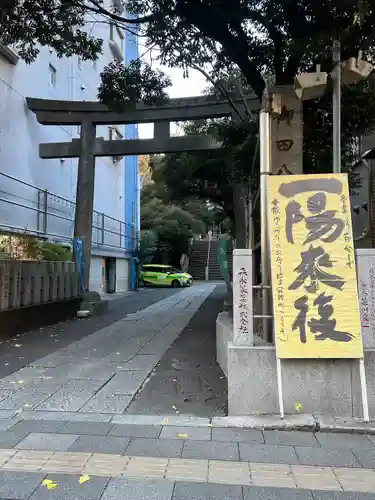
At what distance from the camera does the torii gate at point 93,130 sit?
557 inches

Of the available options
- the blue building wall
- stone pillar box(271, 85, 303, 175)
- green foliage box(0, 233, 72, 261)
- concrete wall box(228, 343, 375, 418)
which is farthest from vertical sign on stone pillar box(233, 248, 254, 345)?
the blue building wall

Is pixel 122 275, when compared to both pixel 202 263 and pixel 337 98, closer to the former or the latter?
pixel 202 263

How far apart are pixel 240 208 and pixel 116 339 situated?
7483 mm

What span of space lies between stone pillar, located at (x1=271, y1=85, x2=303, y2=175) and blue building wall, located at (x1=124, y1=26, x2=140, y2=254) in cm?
2148

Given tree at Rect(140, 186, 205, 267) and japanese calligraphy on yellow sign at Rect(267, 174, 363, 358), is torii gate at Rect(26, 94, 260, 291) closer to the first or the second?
japanese calligraphy on yellow sign at Rect(267, 174, 363, 358)

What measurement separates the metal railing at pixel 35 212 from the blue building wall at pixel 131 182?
6867mm

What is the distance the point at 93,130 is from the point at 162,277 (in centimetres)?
1692

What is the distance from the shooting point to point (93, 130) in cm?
1464

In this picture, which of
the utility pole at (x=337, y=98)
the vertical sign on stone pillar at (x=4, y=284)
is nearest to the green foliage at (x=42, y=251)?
the vertical sign on stone pillar at (x=4, y=284)

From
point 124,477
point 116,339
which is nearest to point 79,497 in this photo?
point 124,477

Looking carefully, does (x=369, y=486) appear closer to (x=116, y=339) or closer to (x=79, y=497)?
(x=79, y=497)

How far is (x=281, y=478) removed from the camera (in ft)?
11.6

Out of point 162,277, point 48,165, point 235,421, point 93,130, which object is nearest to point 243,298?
point 235,421

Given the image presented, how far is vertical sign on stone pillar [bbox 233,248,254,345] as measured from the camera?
4.94 m
